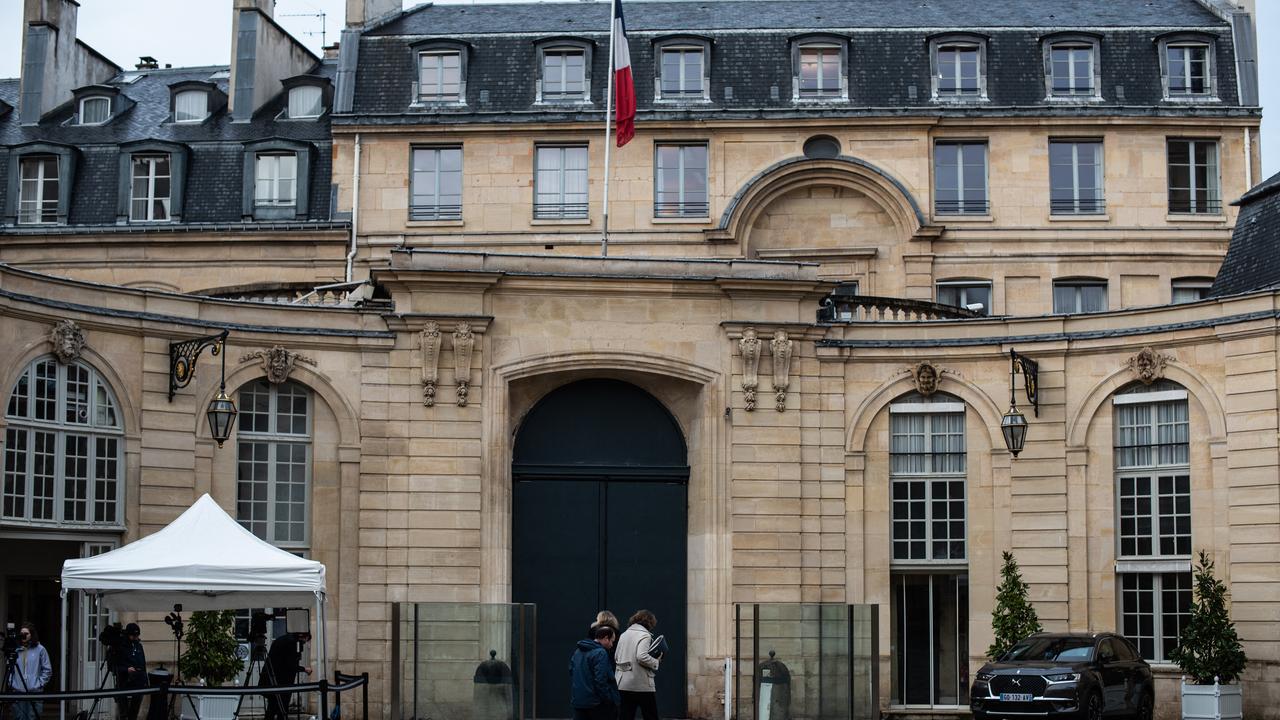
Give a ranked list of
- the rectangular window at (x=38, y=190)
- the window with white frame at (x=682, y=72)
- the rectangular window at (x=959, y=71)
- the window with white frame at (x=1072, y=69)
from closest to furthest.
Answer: the window with white frame at (x=1072, y=69)
the rectangular window at (x=959, y=71)
the window with white frame at (x=682, y=72)
the rectangular window at (x=38, y=190)

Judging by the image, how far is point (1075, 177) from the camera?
121 ft

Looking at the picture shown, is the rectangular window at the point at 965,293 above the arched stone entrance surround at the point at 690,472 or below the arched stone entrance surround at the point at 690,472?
above

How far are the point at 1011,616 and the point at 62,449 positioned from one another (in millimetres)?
12269

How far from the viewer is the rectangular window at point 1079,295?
36688 mm

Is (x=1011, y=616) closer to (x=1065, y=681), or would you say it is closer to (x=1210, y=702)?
(x=1210, y=702)

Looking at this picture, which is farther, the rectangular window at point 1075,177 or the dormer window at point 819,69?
the dormer window at point 819,69

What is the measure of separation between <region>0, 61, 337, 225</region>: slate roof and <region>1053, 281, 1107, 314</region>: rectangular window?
13477 mm

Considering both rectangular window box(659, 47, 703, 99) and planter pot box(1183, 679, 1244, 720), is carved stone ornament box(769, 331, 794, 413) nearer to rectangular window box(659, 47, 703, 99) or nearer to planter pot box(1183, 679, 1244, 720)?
planter pot box(1183, 679, 1244, 720)

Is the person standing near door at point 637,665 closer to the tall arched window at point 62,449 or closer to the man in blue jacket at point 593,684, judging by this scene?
the man in blue jacket at point 593,684

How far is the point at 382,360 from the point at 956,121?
45.9ft

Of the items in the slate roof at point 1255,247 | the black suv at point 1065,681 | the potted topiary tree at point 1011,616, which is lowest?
the black suv at point 1065,681

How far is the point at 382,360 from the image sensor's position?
2706 centimetres

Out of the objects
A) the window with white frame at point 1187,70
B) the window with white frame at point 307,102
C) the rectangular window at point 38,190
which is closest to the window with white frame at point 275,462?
the rectangular window at point 38,190

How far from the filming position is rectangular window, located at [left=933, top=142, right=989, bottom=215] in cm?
3684
